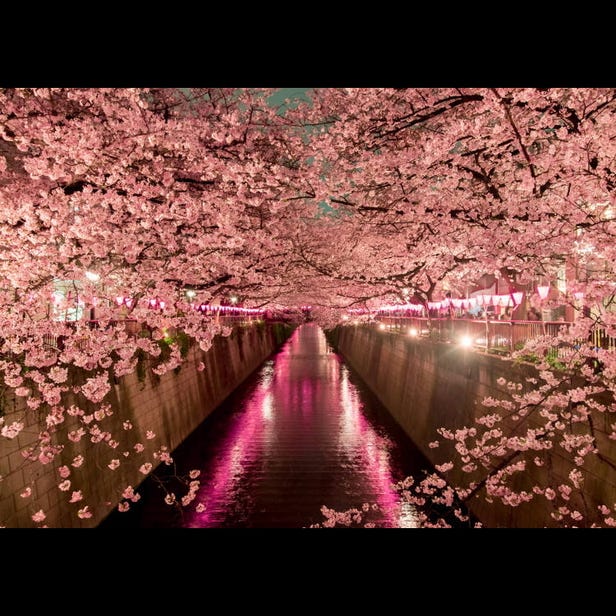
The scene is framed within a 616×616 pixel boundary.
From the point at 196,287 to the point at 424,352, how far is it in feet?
35.9

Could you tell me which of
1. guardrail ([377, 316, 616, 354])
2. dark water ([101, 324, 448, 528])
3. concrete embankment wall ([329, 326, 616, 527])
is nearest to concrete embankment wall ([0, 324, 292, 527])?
dark water ([101, 324, 448, 528])

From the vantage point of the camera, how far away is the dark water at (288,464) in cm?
1210

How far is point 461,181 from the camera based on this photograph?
32.6 ft

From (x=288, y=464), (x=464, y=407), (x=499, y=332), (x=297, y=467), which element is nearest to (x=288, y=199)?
(x=499, y=332)

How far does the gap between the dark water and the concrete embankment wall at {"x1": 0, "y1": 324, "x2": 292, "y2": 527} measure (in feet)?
2.48

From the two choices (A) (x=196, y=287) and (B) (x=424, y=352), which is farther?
(B) (x=424, y=352)

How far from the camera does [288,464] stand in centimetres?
1588

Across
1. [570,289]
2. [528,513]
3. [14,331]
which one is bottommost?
[528,513]

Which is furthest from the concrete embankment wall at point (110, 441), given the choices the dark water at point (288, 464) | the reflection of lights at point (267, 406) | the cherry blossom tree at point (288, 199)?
the reflection of lights at point (267, 406)

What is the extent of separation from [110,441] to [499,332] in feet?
34.8

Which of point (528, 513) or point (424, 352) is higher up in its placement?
point (424, 352)

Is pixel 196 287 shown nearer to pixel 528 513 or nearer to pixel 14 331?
pixel 14 331

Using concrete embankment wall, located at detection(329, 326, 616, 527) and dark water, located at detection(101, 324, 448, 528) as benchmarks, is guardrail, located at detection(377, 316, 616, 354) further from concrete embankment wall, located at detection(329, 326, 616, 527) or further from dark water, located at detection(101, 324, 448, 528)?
dark water, located at detection(101, 324, 448, 528)
